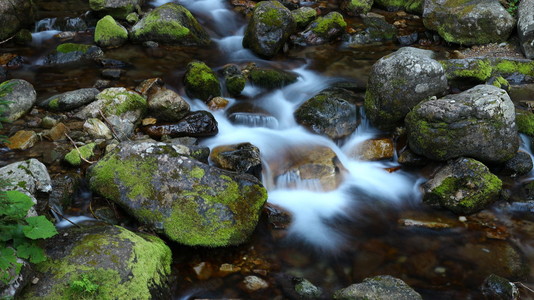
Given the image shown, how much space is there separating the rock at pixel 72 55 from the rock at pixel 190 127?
365 centimetres

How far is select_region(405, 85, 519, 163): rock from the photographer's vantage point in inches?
257

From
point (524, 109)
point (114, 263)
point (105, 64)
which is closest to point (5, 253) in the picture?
point (114, 263)

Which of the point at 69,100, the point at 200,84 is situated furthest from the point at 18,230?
the point at 200,84

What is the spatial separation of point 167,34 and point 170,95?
3.78 metres

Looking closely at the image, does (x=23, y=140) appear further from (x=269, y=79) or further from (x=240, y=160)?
(x=269, y=79)

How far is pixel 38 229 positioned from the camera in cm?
355

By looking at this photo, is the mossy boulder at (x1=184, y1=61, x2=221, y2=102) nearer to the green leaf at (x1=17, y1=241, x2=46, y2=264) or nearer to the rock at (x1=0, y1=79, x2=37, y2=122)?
the rock at (x1=0, y1=79, x2=37, y2=122)

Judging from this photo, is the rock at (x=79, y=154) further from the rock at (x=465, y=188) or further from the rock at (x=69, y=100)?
the rock at (x=465, y=188)

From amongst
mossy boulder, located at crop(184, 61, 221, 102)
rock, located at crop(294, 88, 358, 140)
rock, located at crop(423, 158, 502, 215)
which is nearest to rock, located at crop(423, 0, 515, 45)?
rock, located at crop(294, 88, 358, 140)

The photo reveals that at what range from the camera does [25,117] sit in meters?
7.42

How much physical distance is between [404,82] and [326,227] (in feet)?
9.66

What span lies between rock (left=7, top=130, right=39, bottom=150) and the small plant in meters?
3.24

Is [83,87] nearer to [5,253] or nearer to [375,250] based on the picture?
[5,253]

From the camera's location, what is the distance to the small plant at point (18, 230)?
137 inches
